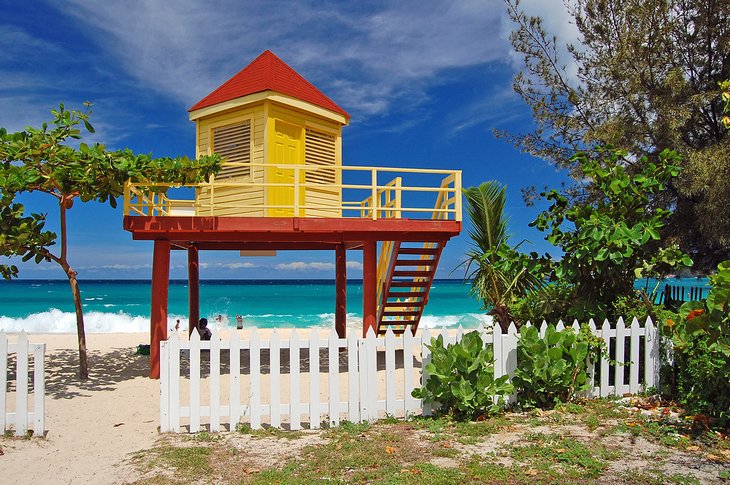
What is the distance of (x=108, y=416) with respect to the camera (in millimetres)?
9664

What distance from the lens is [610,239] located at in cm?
970

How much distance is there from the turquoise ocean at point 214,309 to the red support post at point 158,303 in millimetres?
27095

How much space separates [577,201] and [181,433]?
566 inches

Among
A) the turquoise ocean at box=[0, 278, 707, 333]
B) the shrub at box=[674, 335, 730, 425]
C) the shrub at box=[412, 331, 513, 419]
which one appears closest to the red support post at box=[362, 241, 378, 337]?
the shrub at box=[412, 331, 513, 419]

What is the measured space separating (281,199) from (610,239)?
7.60 meters

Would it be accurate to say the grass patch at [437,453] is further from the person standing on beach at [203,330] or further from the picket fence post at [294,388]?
the person standing on beach at [203,330]

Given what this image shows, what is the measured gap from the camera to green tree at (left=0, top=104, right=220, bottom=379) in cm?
1116

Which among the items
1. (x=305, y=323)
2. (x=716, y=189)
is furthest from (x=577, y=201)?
(x=305, y=323)

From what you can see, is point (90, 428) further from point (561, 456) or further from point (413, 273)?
point (413, 273)

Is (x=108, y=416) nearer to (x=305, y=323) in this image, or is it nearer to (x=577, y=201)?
(x=577, y=201)

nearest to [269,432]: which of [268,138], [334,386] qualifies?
[334,386]

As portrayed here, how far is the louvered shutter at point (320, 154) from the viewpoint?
14.9 meters

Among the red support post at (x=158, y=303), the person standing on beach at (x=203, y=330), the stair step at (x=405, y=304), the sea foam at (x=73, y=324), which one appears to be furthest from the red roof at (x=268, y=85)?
the sea foam at (x=73, y=324)

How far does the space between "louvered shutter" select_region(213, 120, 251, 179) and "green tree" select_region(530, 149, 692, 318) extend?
7160 millimetres
